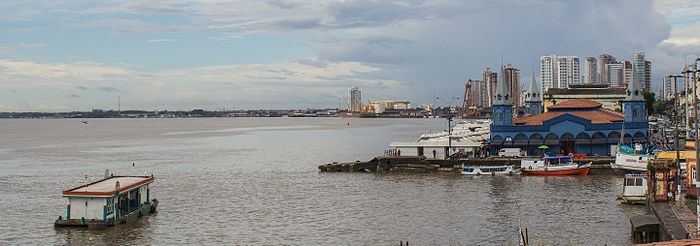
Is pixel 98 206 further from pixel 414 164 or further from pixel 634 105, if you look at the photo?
pixel 634 105

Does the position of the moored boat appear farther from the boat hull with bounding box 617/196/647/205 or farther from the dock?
the boat hull with bounding box 617/196/647/205

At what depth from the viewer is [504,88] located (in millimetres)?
73500

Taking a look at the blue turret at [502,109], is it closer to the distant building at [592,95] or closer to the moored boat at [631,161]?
the moored boat at [631,161]

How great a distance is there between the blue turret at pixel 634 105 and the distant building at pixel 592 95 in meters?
46.1

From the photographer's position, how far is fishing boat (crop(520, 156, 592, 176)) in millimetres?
57500

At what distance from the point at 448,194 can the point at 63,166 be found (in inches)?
1641

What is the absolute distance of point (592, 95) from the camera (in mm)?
120438

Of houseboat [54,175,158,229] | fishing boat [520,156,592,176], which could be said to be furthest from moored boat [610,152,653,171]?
houseboat [54,175,158,229]

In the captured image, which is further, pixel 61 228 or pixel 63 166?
pixel 63 166

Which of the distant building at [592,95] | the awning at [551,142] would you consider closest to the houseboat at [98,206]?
the awning at [551,142]

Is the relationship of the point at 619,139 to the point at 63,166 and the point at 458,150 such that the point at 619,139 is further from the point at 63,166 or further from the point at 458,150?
the point at 63,166

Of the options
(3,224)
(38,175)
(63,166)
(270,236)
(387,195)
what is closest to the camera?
(270,236)

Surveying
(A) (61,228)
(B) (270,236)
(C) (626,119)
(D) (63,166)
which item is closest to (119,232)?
(A) (61,228)

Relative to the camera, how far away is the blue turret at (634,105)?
69750 mm
